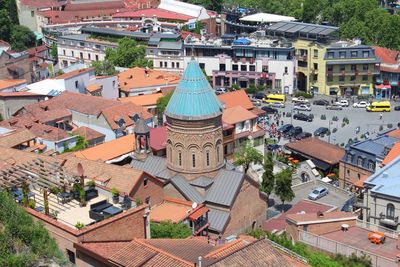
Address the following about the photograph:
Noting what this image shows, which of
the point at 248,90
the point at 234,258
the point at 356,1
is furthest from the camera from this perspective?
the point at 356,1

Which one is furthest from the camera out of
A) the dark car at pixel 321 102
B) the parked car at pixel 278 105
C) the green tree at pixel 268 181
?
the dark car at pixel 321 102

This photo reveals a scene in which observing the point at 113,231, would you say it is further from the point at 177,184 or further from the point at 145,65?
the point at 145,65

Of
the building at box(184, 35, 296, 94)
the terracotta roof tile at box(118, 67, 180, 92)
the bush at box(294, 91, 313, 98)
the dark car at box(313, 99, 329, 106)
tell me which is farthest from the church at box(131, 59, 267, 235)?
the building at box(184, 35, 296, 94)

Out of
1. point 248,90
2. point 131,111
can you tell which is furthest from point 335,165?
point 248,90

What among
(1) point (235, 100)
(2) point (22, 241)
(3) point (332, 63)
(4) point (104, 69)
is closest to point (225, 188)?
(2) point (22, 241)

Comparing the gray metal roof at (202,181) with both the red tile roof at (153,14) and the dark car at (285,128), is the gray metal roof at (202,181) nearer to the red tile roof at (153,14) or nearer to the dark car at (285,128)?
the dark car at (285,128)

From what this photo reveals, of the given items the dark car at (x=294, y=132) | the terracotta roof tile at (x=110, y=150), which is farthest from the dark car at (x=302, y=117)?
the terracotta roof tile at (x=110, y=150)

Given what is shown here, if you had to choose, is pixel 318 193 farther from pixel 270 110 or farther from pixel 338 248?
pixel 270 110
